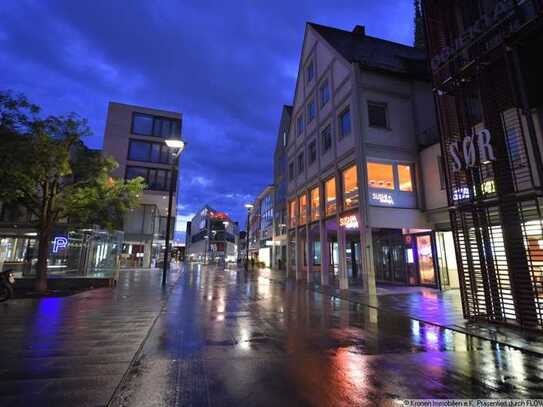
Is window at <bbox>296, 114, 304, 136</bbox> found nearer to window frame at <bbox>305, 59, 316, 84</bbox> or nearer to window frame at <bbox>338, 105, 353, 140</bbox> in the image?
window frame at <bbox>305, 59, 316, 84</bbox>

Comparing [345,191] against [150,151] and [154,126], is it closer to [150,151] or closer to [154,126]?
[150,151]

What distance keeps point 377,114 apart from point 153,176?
93.7 ft

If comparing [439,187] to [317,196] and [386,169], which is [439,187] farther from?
[317,196]

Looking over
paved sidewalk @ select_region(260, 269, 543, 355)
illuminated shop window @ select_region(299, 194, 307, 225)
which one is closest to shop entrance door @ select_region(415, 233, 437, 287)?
paved sidewalk @ select_region(260, 269, 543, 355)

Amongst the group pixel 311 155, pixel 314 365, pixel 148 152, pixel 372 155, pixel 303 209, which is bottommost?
pixel 314 365

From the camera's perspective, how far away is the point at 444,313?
9.78 metres

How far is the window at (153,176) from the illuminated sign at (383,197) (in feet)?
91.2

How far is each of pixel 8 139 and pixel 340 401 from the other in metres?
14.6

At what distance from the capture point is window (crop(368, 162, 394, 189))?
16439mm

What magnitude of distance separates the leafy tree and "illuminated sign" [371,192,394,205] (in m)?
12.7

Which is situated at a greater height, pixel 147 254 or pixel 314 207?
pixel 314 207

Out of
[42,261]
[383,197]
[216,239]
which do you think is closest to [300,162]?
[383,197]

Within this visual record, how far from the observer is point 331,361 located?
208 inches

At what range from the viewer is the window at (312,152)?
2336 cm
